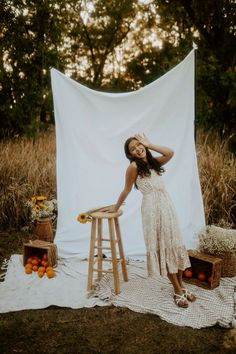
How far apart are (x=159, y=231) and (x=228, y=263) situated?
3.24 ft

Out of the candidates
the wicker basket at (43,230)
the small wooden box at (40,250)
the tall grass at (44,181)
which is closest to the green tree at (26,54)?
the tall grass at (44,181)

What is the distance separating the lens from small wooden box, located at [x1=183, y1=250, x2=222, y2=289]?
3.41 m

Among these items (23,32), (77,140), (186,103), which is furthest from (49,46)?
(186,103)

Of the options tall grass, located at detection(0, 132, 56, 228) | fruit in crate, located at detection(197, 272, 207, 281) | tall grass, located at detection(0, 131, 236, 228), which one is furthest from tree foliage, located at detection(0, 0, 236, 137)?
fruit in crate, located at detection(197, 272, 207, 281)

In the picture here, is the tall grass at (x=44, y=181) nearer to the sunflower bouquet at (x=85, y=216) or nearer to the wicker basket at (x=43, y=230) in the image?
the wicker basket at (x=43, y=230)

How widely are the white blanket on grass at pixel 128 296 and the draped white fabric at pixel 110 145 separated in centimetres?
66

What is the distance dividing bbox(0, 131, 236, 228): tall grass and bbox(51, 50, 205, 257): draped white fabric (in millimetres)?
626

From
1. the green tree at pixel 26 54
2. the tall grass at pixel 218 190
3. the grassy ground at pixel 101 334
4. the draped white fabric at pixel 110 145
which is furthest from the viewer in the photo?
the green tree at pixel 26 54

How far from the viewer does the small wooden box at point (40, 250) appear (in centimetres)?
391

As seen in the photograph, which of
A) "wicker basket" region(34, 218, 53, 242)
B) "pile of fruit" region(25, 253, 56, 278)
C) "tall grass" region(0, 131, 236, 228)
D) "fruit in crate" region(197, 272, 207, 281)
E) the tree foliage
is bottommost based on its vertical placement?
"fruit in crate" region(197, 272, 207, 281)

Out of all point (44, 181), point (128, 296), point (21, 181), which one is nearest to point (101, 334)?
point (128, 296)

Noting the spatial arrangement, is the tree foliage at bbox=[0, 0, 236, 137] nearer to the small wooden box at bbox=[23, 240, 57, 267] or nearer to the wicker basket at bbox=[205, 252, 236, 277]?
the wicker basket at bbox=[205, 252, 236, 277]

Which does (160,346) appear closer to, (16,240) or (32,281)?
(32,281)

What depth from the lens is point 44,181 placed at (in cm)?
543
